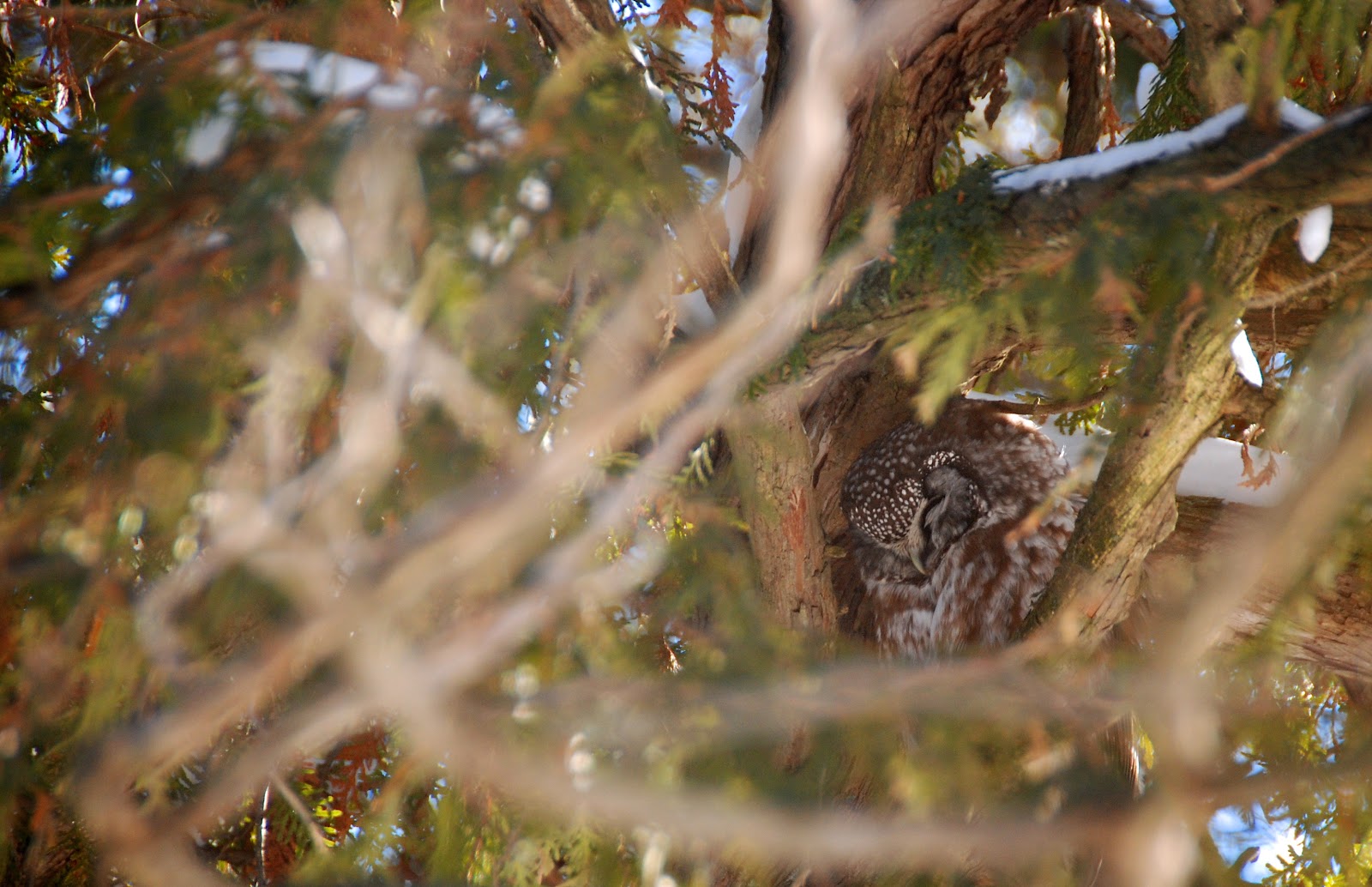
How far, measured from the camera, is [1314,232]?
156cm

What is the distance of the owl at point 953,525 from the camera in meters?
2.55

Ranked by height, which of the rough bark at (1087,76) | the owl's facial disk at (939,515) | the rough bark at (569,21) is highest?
the rough bark at (569,21)

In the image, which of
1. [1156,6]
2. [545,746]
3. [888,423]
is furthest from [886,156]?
[545,746]

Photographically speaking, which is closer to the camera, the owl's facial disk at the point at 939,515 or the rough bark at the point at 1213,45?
the rough bark at the point at 1213,45

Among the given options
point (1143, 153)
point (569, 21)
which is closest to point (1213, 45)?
point (1143, 153)

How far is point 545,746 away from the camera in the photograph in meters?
1.52

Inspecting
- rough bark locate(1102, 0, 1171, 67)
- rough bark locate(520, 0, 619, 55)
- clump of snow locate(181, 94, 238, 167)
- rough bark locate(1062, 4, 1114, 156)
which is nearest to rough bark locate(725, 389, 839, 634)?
rough bark locate(520, 0, 619, 55)

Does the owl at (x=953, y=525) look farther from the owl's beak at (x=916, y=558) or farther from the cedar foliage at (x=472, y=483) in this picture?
the cedar foliage at (x=472, y=483)

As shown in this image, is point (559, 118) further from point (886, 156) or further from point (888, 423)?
point (888, 423)

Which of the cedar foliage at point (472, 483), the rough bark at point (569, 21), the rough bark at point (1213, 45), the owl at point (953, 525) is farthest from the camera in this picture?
the owl at point (953, 525)

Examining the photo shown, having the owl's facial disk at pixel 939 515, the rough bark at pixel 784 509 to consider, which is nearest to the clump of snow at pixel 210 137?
the rough bark at pixel 784 509

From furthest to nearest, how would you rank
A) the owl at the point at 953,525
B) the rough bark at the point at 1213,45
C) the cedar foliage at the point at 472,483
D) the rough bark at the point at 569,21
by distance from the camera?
the owl at the point at 953,525 < the rough bark at the point at 569,21 < the rough bark at the point at 1213,45 < the cedar foliage at the point at 472,483

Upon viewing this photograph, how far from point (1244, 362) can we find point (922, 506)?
1089mm

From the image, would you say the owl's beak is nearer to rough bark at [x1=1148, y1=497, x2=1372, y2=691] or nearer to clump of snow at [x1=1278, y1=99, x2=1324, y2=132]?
rough bark at [x1=1148, y1=497, x2=1372, y2=691]
